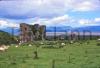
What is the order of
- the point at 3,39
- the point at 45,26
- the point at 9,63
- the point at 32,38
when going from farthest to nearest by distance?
1. the point at 45,26
2. the point at 32,38
3. the point at 3,39
4. the point at 9,63

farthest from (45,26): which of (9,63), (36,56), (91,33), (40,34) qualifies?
(9,63)

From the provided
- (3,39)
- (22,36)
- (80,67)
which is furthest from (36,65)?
(22,36)

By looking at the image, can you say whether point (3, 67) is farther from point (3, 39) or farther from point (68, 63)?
point (3, 39)

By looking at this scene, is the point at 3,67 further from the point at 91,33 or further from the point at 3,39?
the point at 91,33

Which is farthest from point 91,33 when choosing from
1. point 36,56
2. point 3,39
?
point 36,56

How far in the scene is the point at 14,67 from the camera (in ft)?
38.1

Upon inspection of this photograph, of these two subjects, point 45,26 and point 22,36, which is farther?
point 45,26

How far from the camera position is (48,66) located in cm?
1145

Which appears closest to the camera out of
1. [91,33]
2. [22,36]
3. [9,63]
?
[9,63]

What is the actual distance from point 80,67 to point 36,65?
154 cm

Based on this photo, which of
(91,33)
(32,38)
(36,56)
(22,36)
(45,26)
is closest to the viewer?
(36,56)

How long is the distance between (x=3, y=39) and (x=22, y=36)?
487cm

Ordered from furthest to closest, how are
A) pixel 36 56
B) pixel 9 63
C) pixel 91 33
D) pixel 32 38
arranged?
pixel 91 33
pixel 32 38
pixel 36 56
pixel 9 63

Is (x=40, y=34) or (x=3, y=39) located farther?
(x=40, y=34)
